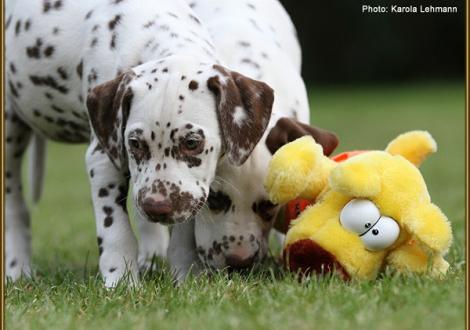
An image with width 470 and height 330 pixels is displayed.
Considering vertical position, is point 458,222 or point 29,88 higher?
point 29,88

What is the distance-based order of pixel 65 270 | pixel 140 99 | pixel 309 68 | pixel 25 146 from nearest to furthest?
pixel 140 99, pixel 65 270, pixel 25 146, pixel 309 68

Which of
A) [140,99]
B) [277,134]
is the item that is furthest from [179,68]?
[277,134]

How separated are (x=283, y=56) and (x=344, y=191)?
1.37 m

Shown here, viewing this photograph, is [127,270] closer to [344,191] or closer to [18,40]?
[344,191]

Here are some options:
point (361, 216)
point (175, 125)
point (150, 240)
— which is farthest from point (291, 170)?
point (150, 240)

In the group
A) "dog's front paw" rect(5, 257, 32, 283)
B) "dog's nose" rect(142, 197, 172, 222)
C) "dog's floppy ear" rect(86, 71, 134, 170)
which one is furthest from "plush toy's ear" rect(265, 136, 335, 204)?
"dog's front paw" rect(5, 257, 32, 283)

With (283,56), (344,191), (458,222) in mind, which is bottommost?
(458,222)

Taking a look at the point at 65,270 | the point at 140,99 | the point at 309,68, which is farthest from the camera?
the point at 309,68

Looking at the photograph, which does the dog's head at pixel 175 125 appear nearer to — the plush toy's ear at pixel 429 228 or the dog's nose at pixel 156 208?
the dog's nose at pixel 156 208

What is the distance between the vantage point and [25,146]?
581cm

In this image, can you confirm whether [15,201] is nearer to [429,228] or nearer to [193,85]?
[193,85]

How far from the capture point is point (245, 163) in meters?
4.30

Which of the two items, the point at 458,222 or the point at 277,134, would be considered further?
the point at 458,222

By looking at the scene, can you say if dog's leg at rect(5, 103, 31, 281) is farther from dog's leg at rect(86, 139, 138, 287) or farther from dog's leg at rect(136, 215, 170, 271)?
dog's leg at rect(86, 139, 138, 287)
